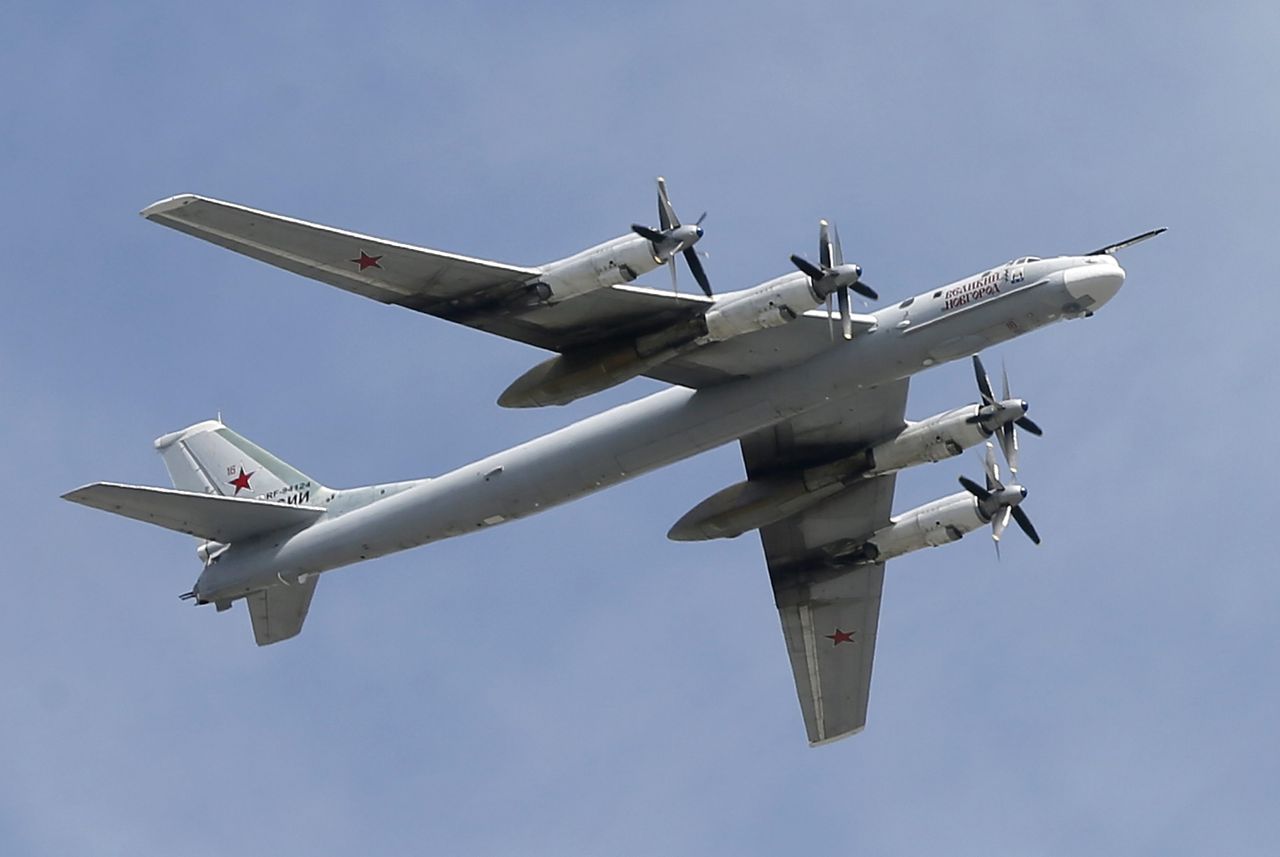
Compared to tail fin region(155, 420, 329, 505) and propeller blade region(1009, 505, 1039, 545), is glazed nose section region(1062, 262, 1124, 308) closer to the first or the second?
propeller blade region(1009, 505, 1039, 545)

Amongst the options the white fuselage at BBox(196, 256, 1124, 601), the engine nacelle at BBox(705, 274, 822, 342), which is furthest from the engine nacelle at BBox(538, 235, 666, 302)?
the white fuselage at BBox(196, 256, 1124, 601)

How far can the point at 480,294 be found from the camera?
44375mm

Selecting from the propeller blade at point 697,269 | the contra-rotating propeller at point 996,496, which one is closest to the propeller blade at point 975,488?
the contra-rotating propeller at point 996,496

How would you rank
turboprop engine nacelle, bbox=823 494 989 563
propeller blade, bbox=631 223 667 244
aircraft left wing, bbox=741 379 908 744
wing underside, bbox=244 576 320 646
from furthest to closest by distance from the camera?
aircraft left wing, bbox=741 379 908 744, wing underside, bbox=244 576 320 646, turboprop engine nacelle, bbox=823 494 989 563, propeller blade, bbox=631 223 667 244

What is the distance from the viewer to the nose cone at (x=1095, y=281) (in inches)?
1672

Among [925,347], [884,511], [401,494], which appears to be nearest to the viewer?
[925,347]

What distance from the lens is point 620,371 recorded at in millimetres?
45344

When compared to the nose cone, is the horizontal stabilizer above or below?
above

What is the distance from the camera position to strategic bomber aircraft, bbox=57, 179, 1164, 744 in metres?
43.1

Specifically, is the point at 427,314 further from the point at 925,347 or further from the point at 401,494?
the point at 925,347

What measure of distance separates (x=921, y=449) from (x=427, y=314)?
45.5 feet

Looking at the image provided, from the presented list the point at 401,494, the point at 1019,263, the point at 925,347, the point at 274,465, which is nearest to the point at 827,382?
the point at 925,347

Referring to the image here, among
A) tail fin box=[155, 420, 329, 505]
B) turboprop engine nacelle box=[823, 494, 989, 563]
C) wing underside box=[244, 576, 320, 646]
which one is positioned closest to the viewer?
turboprop engine nacelle box=[823, 494, 989, 563]

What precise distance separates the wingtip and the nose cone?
2040cm
